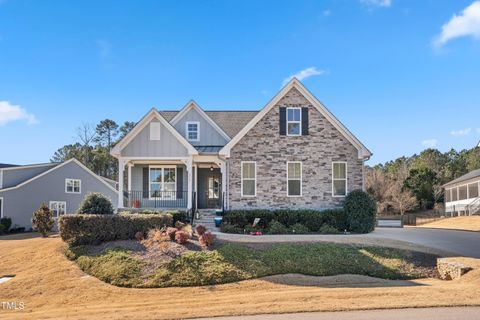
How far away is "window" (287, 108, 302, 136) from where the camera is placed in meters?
24.1

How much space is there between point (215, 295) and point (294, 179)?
37.8 feet

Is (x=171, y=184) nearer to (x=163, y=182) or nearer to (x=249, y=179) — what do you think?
(x=163, y=182)

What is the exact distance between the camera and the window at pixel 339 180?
23.7 meters

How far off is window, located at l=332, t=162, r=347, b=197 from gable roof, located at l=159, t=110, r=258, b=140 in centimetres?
713

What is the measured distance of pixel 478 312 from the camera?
33.0 feet

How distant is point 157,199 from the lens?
26000 mm

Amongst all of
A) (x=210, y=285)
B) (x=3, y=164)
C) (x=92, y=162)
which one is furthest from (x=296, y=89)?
(x=92, y=162)

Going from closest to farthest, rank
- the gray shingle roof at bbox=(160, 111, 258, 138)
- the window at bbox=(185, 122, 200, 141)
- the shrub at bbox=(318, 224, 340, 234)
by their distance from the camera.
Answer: the shrub at bbox=(318, 224, 340, 234) < the window at bbox=(185, 122, 200, 141) < the gray shingle roof at bbox=(160, 111, 258, 138)

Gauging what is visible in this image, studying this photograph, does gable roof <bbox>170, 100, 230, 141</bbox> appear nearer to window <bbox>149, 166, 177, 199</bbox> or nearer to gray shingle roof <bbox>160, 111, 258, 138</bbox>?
gray shingle roof <bbox>160, 111, 258, 138</bbox>

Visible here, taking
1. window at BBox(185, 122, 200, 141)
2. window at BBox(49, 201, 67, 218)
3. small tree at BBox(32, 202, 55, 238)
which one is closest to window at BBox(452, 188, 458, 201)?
window at BBox(185, 122, 200, 141)

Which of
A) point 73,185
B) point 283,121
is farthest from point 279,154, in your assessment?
point 73,185

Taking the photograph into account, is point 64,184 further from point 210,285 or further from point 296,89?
point 210,285

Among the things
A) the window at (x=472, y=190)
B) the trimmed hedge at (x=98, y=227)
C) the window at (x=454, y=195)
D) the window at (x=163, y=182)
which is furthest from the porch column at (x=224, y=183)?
the window at (x=454, y=195)

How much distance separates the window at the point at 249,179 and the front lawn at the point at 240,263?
632 centimetres
